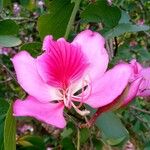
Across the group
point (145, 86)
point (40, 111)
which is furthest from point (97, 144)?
point (40, 111)

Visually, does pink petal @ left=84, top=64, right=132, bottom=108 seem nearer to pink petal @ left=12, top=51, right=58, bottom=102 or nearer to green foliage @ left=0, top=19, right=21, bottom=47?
pink petal @ left=12, top=51, right=58, bottom=102

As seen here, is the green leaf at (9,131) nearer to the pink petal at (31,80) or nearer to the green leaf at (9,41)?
the pink petal at (31,80)

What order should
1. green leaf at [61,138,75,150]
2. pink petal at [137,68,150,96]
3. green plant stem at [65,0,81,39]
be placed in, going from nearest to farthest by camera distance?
pink petal at [137,68,150,96], green plant stem at [65,0,81,39], green leaf at [61,138,75,150]

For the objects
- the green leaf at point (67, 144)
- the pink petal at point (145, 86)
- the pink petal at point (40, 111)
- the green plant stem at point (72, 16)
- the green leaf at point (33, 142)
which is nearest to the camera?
the pink petal at point (40, 111)

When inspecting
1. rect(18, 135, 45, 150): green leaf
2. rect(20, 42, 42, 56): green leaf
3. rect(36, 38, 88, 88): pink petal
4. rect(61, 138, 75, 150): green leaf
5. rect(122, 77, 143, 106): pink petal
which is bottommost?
rect(61, 138, 75, 150): green leaf

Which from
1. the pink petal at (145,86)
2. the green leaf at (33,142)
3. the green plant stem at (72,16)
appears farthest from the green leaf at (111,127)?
the green leaf at (33,142)

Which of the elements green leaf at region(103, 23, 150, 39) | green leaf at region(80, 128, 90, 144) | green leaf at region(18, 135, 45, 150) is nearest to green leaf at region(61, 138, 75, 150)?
green leaf at region(18, 135, 45, 150)

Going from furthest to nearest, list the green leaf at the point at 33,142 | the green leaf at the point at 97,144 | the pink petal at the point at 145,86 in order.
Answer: the green leaf at the point at 97,144 < the green leaf at the point at 33,142 < the pink petal at the point at 145,86

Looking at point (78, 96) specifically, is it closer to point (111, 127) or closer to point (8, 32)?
point (111, 127)
